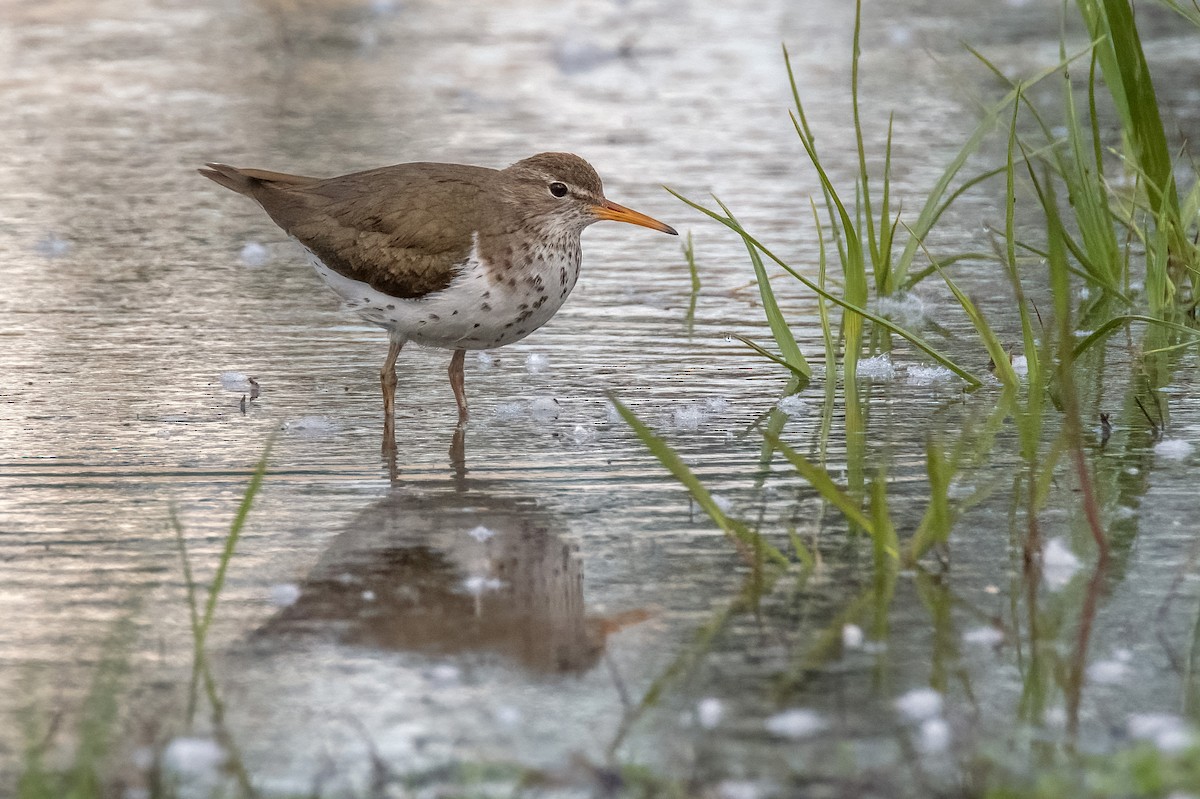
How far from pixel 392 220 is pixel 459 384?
0.61m

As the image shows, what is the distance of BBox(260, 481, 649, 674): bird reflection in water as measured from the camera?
381cm

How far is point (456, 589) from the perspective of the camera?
13.5ft

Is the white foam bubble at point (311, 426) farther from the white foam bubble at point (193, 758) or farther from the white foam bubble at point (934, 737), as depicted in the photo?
the white foam bubble at point (934, 737)

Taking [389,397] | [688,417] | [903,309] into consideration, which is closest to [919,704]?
[688,417]

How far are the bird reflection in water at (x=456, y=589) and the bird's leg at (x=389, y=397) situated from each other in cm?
67

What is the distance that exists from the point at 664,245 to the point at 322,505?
4.12 meters

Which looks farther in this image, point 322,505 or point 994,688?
point 322,505

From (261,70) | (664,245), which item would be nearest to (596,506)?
(664,245)

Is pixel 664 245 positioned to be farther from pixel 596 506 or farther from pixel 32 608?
pixel 32 608

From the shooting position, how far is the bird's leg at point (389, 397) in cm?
550

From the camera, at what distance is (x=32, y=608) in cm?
397

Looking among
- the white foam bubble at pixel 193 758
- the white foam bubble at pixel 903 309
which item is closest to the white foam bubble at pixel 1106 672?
the white foam bubble at pixel 193 758

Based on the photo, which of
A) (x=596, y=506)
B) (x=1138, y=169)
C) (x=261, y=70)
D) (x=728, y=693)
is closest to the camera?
(x=728, y=693)

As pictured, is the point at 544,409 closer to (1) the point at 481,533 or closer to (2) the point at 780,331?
(2) the point at 780,331
